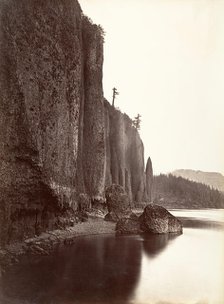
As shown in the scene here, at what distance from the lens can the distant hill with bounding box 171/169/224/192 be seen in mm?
4449

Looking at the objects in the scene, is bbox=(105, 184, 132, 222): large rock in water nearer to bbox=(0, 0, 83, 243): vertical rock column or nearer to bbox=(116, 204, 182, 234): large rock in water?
bbox=(116, 204, 182, 234): large rock in water

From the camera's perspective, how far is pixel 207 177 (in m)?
4.79

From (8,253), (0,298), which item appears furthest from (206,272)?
(8,253)

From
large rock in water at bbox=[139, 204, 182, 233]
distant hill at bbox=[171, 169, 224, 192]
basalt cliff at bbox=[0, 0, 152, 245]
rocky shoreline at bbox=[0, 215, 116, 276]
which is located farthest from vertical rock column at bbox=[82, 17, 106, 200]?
distant hill at bbox=[171, 169, 224, 192]

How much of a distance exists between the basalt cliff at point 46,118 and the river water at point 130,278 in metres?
1.11

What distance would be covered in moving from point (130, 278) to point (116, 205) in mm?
6837

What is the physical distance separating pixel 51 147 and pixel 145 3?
348 centimetres

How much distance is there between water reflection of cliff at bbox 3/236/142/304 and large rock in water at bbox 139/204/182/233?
3.01 meters

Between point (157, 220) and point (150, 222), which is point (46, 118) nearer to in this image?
point (157, 220)

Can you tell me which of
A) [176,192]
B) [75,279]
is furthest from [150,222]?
[75,279]

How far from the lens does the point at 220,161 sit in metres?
4.44

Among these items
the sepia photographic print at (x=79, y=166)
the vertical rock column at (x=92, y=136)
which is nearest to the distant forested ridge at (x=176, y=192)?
the sepia photographic print at (x=79, y=166)

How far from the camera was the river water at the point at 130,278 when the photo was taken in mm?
4109

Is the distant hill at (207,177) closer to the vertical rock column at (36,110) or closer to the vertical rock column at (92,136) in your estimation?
the vertical rock column at (36,110)
